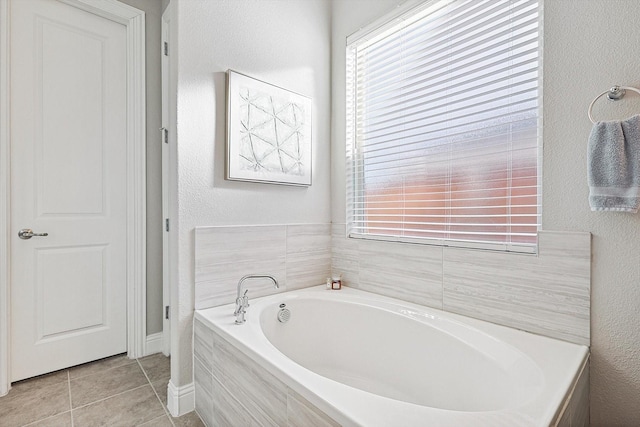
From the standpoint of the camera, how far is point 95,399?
1746mm

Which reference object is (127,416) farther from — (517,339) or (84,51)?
(84,51)

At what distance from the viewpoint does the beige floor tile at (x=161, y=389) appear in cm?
177

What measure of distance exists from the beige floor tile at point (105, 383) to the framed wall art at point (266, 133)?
4.55 feet

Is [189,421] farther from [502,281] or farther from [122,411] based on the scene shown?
[502,281]

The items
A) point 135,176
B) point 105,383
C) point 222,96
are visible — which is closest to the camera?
point 222,96

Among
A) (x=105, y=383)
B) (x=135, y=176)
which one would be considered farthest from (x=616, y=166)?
(x=105, y=383)

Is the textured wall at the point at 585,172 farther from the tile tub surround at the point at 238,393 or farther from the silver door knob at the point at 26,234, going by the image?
the silver door knob at the point at 26,234

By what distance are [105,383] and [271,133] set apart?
1810 mm

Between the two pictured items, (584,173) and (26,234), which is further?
(26,234)

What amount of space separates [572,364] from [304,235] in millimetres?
1508

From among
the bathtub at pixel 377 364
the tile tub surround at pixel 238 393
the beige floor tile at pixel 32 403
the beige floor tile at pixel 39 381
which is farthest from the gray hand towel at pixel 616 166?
the beige floor tile at pixel 39 381

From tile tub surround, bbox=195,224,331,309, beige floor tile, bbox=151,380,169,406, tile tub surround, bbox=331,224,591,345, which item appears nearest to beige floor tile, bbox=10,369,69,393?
beige floor tile, bbox=151,380,169,406

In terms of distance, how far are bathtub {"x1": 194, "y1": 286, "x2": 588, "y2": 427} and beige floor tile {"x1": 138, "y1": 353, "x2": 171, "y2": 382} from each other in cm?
51

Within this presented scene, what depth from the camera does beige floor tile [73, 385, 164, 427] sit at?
1570 mm
